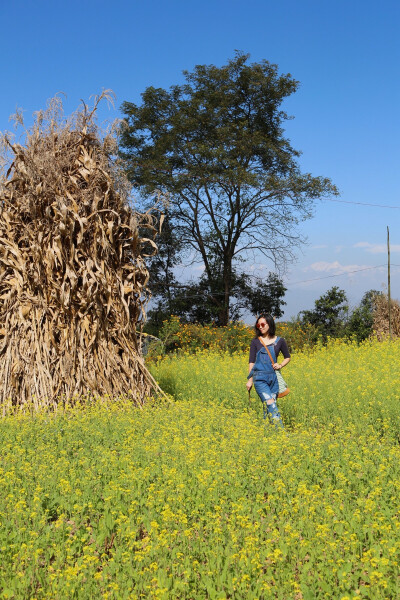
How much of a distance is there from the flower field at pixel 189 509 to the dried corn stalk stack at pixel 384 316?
754 inches

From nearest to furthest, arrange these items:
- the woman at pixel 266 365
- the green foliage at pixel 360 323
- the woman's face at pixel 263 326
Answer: the woman at pixel 266 365, the woman's face at pixel 263 326, the green foliage at pixel 360 323

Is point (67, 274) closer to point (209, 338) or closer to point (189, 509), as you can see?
point (189, 509)

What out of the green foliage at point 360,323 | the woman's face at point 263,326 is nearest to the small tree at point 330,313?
the green foliage at point 360,323

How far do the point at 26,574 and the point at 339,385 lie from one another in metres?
7.79

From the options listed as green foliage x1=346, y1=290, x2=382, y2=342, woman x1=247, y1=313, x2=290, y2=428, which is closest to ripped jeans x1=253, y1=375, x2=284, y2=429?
woman x1=247, y1=313, x2=290, y2=428

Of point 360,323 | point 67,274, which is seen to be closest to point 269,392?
point 67,274

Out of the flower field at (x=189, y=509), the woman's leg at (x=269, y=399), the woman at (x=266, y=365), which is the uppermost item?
the woman at (x=266, y=365)

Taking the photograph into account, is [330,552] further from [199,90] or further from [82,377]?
[199,90]

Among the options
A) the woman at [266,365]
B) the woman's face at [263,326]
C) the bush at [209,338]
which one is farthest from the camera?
the bush at [209,338]

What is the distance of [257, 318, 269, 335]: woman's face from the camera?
870 cm

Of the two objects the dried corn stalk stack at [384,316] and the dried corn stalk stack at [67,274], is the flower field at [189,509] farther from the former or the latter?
the dried corn stalk stack at [384,316]

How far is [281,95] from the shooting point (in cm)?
2847

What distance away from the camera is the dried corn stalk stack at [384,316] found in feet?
88.2

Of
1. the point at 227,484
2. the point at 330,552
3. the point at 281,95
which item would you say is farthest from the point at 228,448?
the point at 281,95
